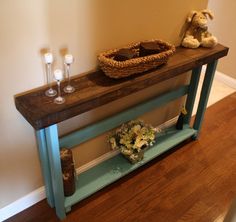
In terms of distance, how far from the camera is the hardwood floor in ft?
5.78

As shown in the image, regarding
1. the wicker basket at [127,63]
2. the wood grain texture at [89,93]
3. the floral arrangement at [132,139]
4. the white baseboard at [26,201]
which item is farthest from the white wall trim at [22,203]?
the wicker basket at [127,63]

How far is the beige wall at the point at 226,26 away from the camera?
294 cm

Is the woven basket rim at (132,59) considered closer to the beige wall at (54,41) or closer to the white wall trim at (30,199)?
the beige wall at (54,41)

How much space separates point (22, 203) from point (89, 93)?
0.86 meters

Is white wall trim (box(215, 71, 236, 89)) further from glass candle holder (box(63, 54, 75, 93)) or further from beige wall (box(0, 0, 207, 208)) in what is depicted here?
glass candle holder (box(63, 54, 75, 93))

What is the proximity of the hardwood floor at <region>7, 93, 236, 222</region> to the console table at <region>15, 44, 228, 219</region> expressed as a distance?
0.40 ft

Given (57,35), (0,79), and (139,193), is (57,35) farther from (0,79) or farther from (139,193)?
(139,193)

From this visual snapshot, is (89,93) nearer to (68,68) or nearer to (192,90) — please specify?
(68,68)

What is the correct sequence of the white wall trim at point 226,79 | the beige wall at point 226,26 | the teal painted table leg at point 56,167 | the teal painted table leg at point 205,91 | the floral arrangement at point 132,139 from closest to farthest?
the teal painted table leg at point 56,167 → the floral arrangement at point 132,139 → the teal painted table leg at point 205,91 → the beige wall at point 226,26 → the white wall trim at point 226,79

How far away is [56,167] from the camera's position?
1.49m

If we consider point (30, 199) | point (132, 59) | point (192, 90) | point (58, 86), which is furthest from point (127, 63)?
point (30, 199)

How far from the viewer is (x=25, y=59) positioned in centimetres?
132

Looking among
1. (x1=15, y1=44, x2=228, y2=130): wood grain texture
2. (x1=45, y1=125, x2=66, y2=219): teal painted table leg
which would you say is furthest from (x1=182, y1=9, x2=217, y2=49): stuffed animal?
(x1=45, y1=125, x2=66, y2=219): teal painted table leg

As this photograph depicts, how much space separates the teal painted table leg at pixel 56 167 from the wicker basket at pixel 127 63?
1.36 feet
